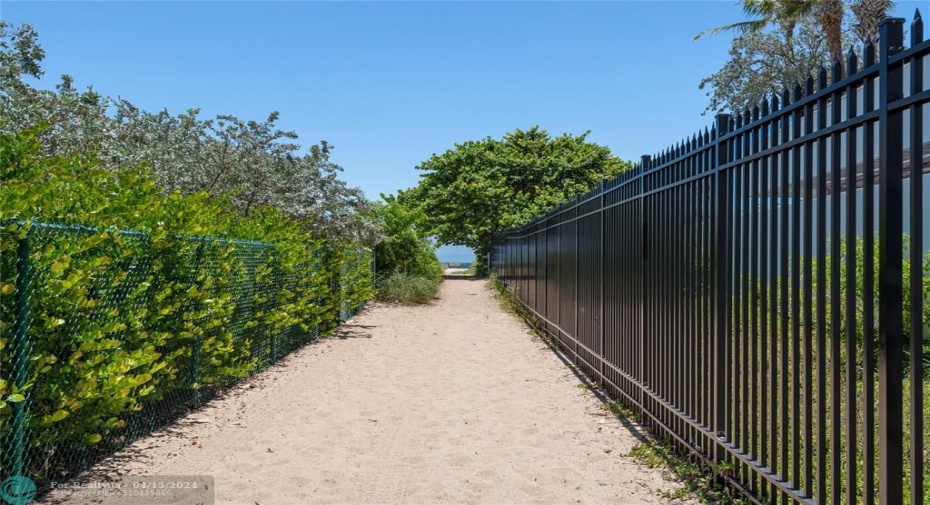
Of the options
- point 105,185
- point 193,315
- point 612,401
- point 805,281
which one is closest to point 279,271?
point 193,315

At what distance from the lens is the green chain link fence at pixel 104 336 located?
12.3 feet

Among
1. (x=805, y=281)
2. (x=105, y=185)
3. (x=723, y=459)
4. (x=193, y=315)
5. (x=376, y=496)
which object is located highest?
(x=105, y=185)

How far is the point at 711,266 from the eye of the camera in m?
4.19

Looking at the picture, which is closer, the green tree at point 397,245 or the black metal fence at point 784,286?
the black metal fence at point 784,286

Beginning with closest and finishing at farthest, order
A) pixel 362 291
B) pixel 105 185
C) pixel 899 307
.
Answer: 1. pixel 899 307
2. pixel 105 185
3. pixel 362 291

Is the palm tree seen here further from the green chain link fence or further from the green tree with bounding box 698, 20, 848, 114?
the green chain link fence

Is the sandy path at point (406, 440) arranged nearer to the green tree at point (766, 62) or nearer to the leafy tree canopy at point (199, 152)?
the leafy tree canopy at point (199, 152)

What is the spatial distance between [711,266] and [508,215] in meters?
27.3

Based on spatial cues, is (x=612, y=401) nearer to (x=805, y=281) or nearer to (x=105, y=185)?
(x=805, y=281)

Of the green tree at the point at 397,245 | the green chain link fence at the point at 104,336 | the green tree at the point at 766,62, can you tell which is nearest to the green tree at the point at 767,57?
the green tree at the point at 766,62

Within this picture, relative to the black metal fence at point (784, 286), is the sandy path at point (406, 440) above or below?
below

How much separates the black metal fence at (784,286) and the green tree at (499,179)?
84.3ft

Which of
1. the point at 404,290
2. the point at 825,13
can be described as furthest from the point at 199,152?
the point at 825,13

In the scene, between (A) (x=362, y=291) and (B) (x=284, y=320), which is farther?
(A) (x=362, y=291)
